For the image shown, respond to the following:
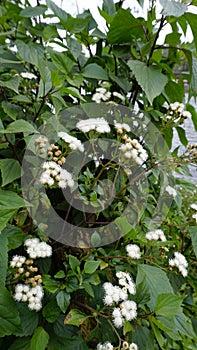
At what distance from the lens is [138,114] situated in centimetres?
72

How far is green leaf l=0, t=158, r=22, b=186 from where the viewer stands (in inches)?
20.7

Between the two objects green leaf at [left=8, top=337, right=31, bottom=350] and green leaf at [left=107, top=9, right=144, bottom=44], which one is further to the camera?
green leaf at [left=107, top=9, right=144, bottom=44]

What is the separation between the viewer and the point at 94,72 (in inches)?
27.1

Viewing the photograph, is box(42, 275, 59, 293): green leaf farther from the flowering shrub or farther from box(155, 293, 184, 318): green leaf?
box(155, 293, 184, 318): green leaf

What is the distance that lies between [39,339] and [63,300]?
6cm

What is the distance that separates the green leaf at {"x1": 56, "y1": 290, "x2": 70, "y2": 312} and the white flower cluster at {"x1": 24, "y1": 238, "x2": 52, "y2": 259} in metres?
0.05

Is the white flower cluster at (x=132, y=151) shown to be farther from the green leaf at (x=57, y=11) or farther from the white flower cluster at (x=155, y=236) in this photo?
the green leaf at (x=57, y=11)

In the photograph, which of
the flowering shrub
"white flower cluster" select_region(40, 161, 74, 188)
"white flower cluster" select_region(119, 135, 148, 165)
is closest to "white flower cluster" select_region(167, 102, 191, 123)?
the flowering shrub

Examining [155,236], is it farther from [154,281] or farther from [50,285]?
[50,285]

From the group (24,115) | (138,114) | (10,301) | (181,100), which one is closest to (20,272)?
(10,301)

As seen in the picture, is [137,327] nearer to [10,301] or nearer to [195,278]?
[10,301]

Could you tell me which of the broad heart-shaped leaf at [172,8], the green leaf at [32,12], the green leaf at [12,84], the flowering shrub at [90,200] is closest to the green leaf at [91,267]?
the flowering shrub at [90,200]

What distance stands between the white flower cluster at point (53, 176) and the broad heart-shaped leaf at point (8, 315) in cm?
15

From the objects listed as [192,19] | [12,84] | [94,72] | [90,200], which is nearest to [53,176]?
[90,200]
